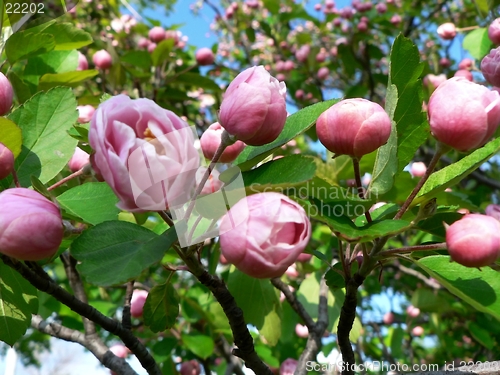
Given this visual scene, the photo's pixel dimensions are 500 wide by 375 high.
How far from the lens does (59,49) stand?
141 centimetres

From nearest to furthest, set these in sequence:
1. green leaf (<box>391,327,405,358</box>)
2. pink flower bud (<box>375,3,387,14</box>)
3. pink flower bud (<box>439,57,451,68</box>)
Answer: green leaf (<box>391,327,405,358</box>) < pink flower bud (<box>439,57,451,68</box>) < pink flower bud (<box>375,3,387,14</box>)

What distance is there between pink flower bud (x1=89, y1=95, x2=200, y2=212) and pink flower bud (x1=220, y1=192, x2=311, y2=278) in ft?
0.27

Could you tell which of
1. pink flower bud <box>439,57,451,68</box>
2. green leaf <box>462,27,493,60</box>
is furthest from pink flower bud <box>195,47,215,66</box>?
→ pink flower bud <box>439,57,451,68</box>

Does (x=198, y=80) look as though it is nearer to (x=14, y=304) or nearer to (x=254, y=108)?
(x=14, y=304)

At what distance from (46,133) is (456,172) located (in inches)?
27.3

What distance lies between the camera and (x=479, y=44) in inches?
75.0

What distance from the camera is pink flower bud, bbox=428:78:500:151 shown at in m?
0.65

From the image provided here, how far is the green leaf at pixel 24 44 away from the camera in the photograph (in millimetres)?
1098

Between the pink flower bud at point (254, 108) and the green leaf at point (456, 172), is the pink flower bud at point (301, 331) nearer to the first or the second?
the green leaf at point (456, 172)

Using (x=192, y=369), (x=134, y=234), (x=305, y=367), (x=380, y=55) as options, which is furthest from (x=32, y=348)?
(x=134, y=234)

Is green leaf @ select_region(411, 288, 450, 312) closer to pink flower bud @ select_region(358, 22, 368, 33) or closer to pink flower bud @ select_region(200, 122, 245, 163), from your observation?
pink flower bud @ select_region(200, 122, 245, 163)

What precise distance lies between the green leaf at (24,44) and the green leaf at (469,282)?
96 centimetres

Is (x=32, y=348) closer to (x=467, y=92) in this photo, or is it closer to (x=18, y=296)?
(x=18, y=296)

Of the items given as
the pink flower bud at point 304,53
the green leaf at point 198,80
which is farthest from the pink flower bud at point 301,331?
the pink flower bud at point 304,53
